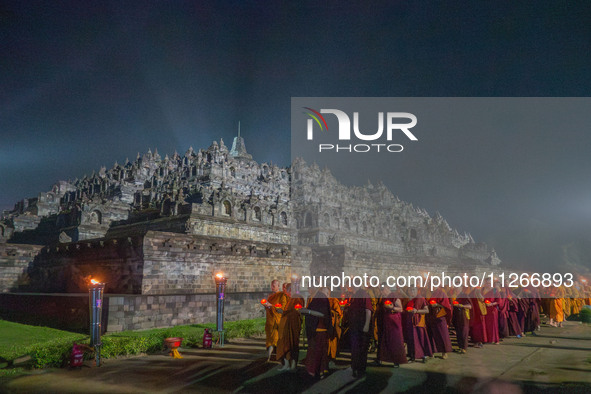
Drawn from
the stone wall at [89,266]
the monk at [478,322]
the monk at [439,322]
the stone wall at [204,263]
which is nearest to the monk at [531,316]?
the monk at [478,322]

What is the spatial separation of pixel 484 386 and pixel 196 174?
3837 centimetres

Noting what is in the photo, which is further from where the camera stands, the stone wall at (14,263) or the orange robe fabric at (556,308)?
the stone wall at (14,263)

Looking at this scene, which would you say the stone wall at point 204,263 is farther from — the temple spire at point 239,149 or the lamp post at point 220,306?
the temple spire at point 239,149

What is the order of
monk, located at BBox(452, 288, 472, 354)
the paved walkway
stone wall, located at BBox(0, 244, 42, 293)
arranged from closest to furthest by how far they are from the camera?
1. the paved walkway
2. monk, located at BBox(452, 288, 472, 354)
3. stone wall, located at BBox(0, 244, 42, 293)

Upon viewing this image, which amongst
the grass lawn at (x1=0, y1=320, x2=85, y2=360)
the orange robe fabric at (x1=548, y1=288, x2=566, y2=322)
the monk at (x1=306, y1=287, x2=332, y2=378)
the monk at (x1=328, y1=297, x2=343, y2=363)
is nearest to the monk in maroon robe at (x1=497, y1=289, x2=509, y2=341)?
the orange robe fabric at (x1=548, y1=288, x2=566, y2=322)

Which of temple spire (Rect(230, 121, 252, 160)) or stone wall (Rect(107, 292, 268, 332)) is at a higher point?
temple spire (Rect(230, 121, 252, 160))

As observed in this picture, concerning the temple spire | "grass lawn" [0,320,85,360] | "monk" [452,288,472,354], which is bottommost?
"grass lawn" [0,320,85,360]

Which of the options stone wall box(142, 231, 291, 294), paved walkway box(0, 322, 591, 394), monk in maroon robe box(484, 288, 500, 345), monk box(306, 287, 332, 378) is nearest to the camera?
paved walkway box(0, 322, 591, 394)

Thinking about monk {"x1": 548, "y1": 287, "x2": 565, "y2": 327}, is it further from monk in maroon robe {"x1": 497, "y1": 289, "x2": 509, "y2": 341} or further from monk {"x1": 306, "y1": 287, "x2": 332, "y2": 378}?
monk {"x1": 306, "y1": 287, "x2": 332, "y2": 378}

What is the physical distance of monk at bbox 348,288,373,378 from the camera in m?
8.10

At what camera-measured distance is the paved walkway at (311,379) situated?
23.4 feet

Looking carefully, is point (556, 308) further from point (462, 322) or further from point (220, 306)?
point (220, 306)

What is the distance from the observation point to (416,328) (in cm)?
945

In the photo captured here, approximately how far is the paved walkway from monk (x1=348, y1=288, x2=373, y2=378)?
0.83ft
